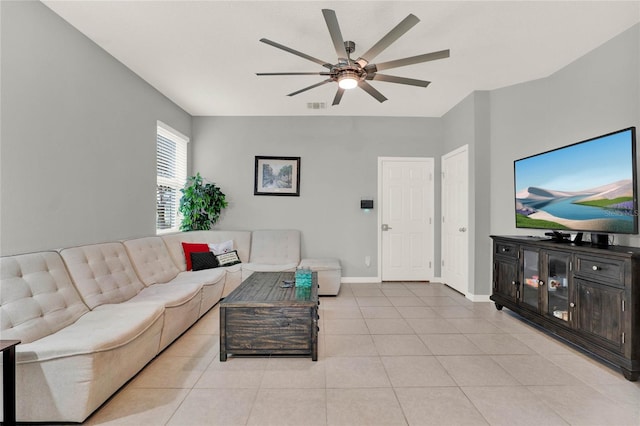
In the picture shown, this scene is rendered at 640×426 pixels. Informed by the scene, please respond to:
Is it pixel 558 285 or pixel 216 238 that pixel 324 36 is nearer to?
pixel 558 285

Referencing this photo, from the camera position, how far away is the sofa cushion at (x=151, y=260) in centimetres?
314

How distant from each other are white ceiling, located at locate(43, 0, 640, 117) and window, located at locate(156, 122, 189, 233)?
83 centimetres

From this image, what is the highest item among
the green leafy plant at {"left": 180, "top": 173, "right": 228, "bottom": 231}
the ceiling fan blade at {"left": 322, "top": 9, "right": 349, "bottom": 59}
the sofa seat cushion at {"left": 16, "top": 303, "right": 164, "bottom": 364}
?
the ceiling fan blade at {"left": 322, "top": 9, "right": 349, "bottom": 59}

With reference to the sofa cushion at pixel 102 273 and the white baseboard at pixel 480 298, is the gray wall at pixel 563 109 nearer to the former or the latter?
the white baseboard at pixel 480 298

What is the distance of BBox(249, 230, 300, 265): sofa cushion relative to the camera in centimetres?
482

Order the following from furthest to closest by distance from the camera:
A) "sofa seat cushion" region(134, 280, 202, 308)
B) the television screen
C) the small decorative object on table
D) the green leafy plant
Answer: the green leafy plant → the small decorative object on table → "sofa seat cushion" region(134, 280, 202, 308) → the television screen

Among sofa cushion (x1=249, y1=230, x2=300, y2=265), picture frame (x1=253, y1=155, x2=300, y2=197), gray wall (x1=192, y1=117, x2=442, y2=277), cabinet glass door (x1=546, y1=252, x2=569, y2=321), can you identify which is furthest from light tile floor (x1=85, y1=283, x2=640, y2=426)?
picture frame (x1=253, y1=155, x2=300, y2=197)

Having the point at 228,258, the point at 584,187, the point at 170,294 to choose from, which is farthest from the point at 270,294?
the point at 584,187

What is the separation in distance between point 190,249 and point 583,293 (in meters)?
4.41

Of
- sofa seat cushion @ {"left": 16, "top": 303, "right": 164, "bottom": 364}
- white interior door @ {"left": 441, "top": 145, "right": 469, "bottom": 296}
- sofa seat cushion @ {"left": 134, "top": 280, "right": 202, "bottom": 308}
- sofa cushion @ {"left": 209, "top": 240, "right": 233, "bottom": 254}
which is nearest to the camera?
sofa seat cushion @ {"left": 16, "top": 303, "right": 164, "bottom": 364}

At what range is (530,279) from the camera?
3.13 m

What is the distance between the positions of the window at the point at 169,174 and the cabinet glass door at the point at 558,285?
4758 millimetres

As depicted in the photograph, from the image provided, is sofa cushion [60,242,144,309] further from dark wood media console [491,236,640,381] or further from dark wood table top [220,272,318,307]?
dark wood media console [491,236,640,381]

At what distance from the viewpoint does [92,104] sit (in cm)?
289
